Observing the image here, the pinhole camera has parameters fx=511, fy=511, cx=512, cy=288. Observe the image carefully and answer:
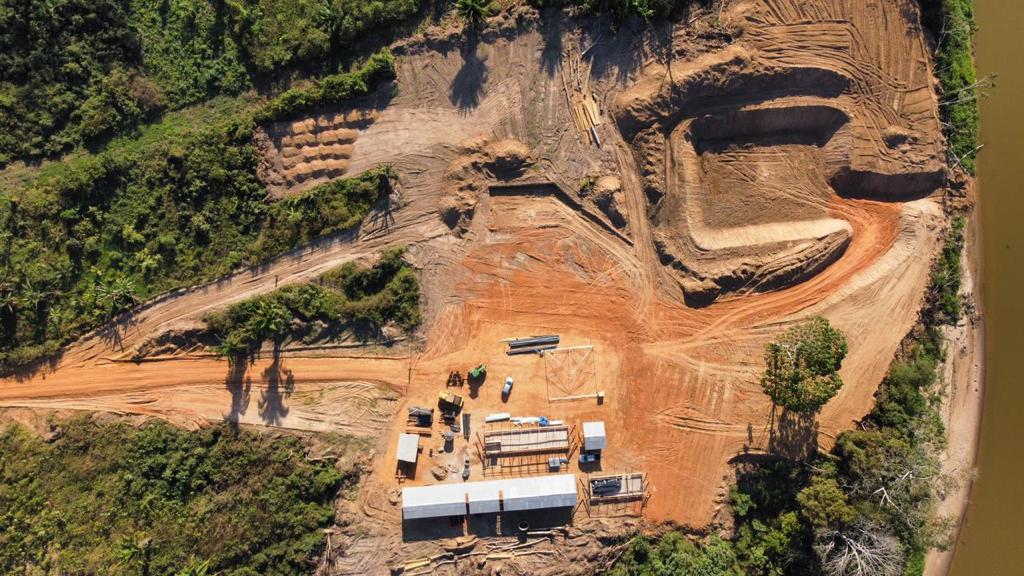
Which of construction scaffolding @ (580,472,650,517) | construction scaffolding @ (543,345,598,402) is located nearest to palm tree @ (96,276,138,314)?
construction scaffolding @ (543,345,598,402)

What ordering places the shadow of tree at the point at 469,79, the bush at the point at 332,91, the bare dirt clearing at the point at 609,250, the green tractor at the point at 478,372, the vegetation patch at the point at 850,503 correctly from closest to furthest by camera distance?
1. the vegetation patch at the point at 850,503
2. the green tractor at the point at 478,372
3. the bare dirt clearing at the point at 609,250
4. the bush at the point at 332,91
5. the shadow of tree at the point at 469,79

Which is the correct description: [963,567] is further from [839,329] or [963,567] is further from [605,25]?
[605,25]

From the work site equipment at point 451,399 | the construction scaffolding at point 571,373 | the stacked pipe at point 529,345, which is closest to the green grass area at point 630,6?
the stacked pipe at point 529,345

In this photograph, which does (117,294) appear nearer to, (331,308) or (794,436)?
(331,308)

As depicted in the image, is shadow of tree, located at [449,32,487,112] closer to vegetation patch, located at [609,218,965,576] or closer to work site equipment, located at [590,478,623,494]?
vegetation patch, located at [609,218,965,576]

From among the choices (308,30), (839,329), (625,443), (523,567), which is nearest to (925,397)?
(839,329)

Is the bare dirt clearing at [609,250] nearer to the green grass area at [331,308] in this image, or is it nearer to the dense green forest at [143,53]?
the green grass area at [331,308]
